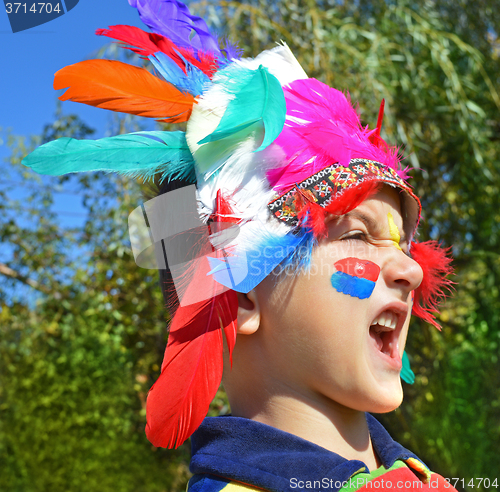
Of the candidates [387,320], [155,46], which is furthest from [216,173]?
[387,320]

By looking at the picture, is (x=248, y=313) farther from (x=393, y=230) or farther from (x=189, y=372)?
(x=393, y=230)

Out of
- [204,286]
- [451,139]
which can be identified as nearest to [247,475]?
[204,286]

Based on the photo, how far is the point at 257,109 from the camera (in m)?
1.00

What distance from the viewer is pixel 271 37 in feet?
8.59

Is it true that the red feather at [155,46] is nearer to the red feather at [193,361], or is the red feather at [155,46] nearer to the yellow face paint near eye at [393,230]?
the red feather at [193,361]

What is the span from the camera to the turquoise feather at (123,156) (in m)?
1.00

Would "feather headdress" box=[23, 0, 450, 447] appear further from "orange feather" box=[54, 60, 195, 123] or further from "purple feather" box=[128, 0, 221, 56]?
"purple feather" box=[128, 0, 221, 56]

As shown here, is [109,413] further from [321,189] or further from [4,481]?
[321,189]

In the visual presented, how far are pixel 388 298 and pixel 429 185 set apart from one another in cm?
198

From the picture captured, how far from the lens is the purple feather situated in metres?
1.21

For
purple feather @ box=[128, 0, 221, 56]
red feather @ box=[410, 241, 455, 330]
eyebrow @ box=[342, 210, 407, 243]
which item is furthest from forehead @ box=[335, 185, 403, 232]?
purple feather @ box=[128, 0, 221, 56]

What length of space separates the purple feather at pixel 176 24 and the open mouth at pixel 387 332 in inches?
30.0

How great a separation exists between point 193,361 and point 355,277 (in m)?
0.38

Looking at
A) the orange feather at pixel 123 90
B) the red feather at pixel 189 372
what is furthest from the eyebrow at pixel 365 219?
the orange feather at pixel 123 90
